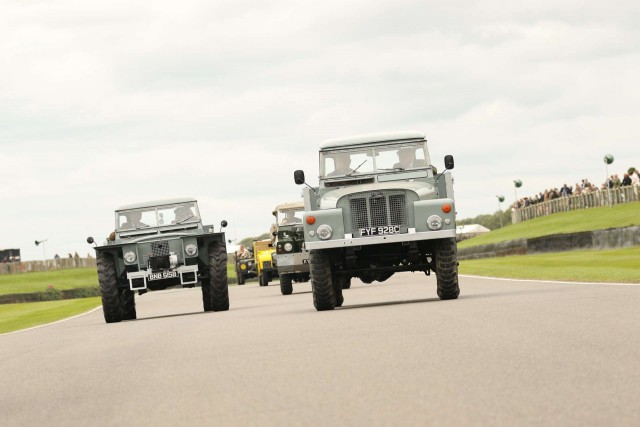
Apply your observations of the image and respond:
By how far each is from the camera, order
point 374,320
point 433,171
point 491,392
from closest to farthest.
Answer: point 491,392
point 374,320
point 433,171

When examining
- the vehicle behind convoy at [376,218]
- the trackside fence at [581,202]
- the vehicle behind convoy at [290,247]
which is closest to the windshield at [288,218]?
the vehicle behind convoy at [290,247]

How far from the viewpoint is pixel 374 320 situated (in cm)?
1655

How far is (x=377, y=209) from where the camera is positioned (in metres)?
21.0

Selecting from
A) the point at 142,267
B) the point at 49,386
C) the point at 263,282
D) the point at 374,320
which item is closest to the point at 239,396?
the point at 49,386

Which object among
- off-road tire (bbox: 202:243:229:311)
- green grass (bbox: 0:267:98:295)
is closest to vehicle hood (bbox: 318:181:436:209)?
off-road tire (bbox: 202:243:229:311)

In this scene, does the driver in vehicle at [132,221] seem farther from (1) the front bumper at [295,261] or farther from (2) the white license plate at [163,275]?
(1) the front bumper at [295,261]

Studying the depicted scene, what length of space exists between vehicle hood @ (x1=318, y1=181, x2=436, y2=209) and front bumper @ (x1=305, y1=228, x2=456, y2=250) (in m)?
0.80

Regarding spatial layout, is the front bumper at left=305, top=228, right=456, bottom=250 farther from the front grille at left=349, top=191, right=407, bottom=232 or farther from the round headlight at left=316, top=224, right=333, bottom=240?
the front grille at left=349, top=191, right=407, bottom=232

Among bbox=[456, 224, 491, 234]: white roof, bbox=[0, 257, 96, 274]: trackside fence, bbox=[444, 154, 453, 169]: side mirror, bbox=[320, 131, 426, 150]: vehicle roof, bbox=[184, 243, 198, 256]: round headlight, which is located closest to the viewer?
bbox=[444, 154, 453, 169]: side mirror

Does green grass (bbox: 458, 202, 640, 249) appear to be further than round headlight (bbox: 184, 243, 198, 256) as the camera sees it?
Yes

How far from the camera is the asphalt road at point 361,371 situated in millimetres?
7773

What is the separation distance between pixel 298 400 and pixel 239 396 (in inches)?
27.9

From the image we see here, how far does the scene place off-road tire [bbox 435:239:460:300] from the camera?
2059 cm

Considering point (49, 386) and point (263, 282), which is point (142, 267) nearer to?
point (49, 386)
